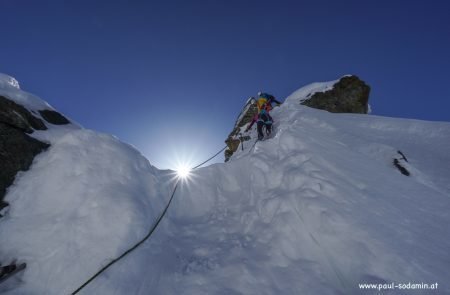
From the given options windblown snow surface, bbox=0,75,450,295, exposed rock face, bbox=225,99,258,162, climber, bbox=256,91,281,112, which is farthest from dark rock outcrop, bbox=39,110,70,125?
exposed rock face, bbox=225,99,258,162

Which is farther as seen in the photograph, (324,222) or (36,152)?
(36,152)

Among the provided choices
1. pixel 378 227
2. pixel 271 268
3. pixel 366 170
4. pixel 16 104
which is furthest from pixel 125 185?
pixel 366 170

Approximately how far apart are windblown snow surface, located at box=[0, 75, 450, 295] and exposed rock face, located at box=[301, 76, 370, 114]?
1140 centimetres

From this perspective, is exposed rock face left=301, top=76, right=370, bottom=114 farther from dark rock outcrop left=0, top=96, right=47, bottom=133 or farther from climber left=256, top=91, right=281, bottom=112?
dark rock outcrop left=0, top=96, right=47, bottom=133

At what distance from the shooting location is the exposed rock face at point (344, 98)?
64.3ft

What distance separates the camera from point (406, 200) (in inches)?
215

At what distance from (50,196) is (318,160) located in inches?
281

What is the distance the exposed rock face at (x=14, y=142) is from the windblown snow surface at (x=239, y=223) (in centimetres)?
23

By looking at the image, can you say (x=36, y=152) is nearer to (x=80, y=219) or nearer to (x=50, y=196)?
(x=50, y=196)

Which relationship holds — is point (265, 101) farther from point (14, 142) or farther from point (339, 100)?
point (14, 142)

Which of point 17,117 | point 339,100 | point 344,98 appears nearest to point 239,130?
point 339,100

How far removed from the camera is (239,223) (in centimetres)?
655

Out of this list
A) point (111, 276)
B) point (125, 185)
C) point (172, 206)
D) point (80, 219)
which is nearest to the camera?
point (111, 276)

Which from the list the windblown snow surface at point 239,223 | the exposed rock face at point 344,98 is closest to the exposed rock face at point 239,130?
the exposed rock face at point 344,98
